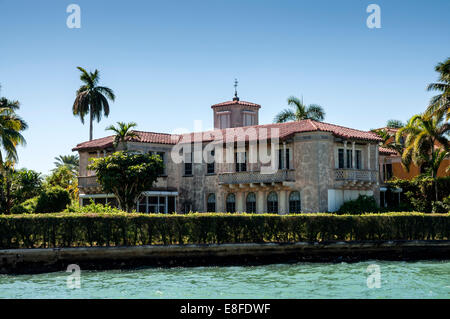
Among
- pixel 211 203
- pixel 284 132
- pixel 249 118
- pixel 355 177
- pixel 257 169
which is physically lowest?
pixel 211 203

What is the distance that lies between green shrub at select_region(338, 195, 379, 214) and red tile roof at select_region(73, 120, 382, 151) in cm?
403

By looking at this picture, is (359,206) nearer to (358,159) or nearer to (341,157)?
(341,157)

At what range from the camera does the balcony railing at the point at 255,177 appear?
36.5 m

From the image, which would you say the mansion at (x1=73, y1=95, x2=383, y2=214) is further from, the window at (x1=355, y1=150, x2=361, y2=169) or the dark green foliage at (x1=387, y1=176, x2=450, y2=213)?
the dark green foliage at (x1=387, y1=176, x2=450, y2=213)

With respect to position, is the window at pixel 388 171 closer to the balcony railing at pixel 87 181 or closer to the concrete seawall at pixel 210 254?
the concrete seawall at pixel 210 254

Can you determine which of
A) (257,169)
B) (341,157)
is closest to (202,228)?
(257,169)

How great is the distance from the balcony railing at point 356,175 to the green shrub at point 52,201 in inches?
673

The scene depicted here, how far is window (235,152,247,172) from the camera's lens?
38838 millimetres

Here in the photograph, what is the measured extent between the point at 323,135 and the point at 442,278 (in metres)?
16.2

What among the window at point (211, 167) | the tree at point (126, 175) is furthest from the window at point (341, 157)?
the tree at point (126, 175)

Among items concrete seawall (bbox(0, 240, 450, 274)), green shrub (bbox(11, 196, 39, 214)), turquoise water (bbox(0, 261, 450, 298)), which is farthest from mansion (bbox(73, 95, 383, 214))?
turquoise water (bbox(0, 261, 450, 298))

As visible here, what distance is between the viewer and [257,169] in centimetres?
3822

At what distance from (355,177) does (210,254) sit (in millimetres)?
14280
